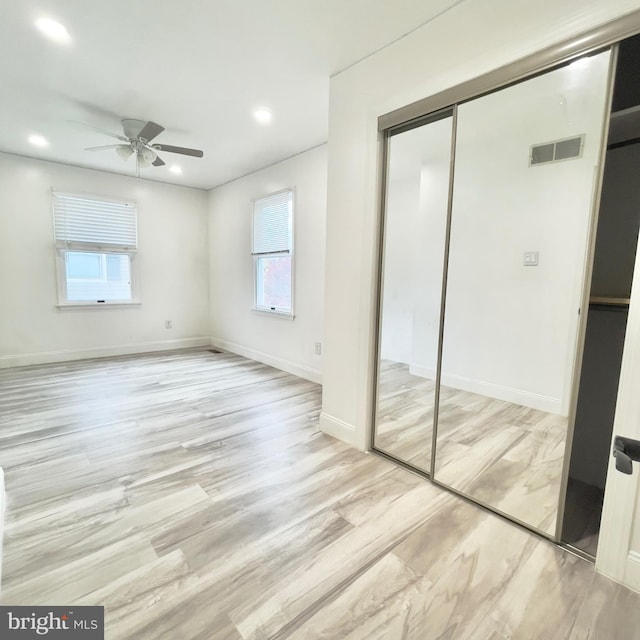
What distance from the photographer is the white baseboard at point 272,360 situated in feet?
13.1

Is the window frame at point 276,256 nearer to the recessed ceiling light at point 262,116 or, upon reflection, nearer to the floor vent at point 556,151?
the recessed ceiling light at point 262,116

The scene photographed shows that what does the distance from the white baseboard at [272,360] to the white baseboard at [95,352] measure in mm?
453

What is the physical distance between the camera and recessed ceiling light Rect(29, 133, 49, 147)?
11.7 ft

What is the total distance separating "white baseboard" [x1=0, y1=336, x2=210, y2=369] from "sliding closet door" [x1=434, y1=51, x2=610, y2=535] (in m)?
4.23

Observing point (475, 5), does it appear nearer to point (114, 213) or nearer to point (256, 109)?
point (256, 109)

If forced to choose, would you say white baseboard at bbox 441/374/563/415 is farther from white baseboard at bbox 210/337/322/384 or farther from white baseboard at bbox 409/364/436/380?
white baseboard at bbox 210/337/322/384

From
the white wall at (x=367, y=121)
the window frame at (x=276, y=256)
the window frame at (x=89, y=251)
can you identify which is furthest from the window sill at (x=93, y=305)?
the white wall at (x=367, y=121)

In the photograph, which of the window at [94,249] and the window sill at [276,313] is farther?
the window at [94,249]

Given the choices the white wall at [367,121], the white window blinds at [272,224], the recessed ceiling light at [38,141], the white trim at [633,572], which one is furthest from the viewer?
the white window blinds at [272,224]

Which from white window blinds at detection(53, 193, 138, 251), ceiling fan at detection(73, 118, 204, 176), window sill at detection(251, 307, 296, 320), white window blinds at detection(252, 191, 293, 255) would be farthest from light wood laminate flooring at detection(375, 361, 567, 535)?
white window blinds at detection(53, 193, 138, 251)

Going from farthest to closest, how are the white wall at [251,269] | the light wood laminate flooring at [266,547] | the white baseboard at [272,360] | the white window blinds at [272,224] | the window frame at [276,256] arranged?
the white window blinds at [272,224]
the window frame at [276,256]
the white baseboard at [272,360]
the white wall at [251,269]
the light wood laminate flooring at [266,547]

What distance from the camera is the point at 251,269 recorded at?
16.1 ft

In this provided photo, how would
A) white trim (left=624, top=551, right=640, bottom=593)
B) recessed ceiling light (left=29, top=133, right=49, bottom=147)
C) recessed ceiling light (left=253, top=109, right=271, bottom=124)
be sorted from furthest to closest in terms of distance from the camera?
recessed ceiling light (left=29, top=133, right=49, bottom=147) < recessed ceiling light (left=253, top=109, right=271, bottom=124) < white trim (left=624, top=551, right=640, bottom=593)

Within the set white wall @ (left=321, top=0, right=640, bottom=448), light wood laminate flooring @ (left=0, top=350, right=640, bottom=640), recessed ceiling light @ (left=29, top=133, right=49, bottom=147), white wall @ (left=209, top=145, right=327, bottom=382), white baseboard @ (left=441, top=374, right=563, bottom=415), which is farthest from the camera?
white wall @ (left=209, top=145, right=327, bottom=382)
